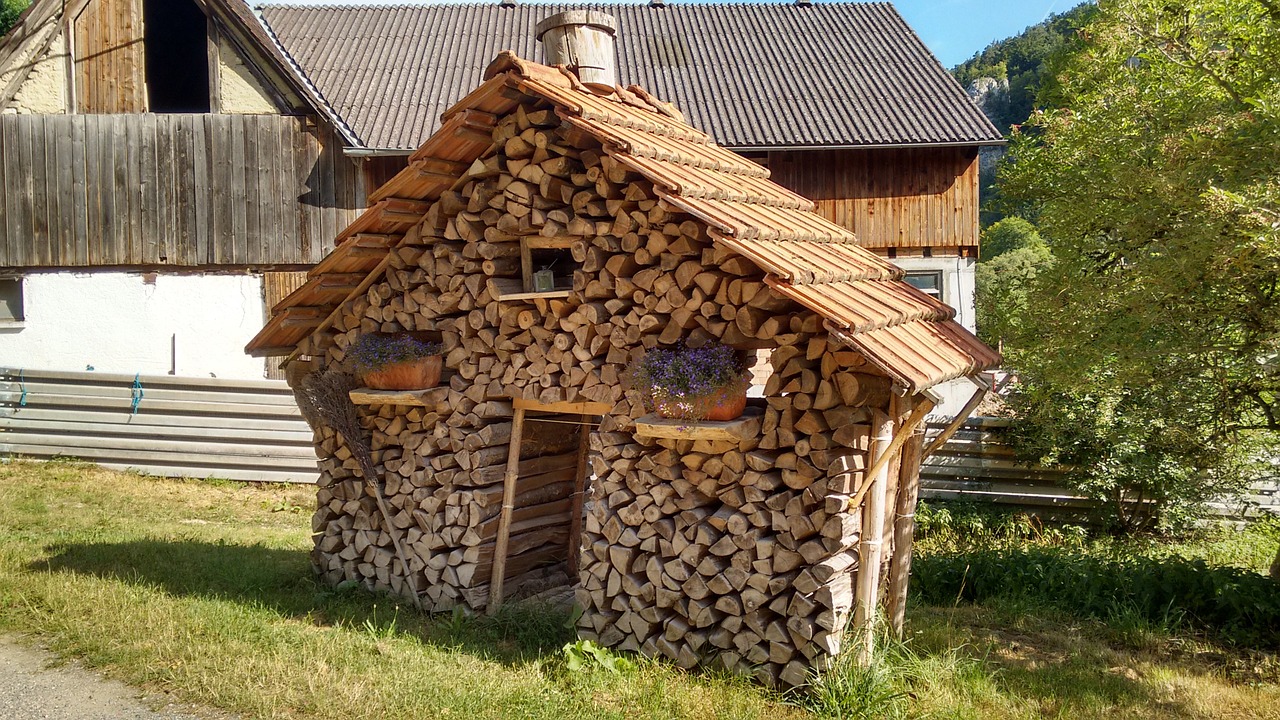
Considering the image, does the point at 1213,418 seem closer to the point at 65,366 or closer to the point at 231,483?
the point at 231,483

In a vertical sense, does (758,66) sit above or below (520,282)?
above

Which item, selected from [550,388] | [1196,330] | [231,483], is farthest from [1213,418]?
[231,483]

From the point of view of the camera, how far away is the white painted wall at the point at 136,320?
14992mm

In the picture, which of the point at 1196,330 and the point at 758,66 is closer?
the point at 1196,330

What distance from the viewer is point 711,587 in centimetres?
585

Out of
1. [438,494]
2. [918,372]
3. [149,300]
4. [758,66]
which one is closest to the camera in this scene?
[918,372]

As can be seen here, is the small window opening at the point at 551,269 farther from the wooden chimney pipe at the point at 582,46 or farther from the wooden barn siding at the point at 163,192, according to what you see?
the wooden barn siding at the point at 163,192

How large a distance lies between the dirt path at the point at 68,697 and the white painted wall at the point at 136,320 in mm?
9560

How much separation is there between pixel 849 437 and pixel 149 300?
12871mm

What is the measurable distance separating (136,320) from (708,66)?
1030 cm

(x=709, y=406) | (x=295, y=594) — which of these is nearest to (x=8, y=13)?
(x=295, y=594)

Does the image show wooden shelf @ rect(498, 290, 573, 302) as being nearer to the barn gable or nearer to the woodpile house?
the woodpile house

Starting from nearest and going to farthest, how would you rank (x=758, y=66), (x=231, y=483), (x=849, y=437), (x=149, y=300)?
(x=849, y=437) → (x=231, y=483) → (x=149, y=300) → (x=758, y=66)

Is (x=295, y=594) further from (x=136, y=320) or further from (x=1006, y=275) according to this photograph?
(x=1006, y=275)
